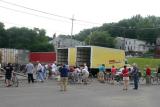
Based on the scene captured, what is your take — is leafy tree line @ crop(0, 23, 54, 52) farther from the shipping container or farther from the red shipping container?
the shipping container

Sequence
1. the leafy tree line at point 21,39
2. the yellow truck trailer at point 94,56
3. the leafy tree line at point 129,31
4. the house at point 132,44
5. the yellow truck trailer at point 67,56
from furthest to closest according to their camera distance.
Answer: the house at point 132,44 → the leafy tree line at point 129,31 → the leafy tree line at point 21,39 → the yellow truck trailer at point 67,56 → the yellow truck trailer at point 94,56

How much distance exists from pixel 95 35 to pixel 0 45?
44012 millimetres

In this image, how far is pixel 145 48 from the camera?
159500mm

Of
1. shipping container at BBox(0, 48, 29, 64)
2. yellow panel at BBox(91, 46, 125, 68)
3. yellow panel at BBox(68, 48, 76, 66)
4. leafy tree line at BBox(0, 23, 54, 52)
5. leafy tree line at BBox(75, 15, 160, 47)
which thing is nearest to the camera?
yellow panel at BBox(91, 46, 125, 68)

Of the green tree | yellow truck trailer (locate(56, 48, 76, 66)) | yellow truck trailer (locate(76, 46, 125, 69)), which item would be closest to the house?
the green tree

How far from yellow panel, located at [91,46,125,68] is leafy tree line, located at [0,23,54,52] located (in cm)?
6362

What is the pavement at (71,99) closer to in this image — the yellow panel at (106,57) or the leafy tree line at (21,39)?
the yellow panel at (106,57)

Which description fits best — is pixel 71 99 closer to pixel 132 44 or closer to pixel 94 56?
pixel 94 56

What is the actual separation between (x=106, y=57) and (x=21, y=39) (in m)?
72.6

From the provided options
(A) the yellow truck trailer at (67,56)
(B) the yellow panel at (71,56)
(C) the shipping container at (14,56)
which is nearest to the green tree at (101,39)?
(C) the shipping container at (14,56)

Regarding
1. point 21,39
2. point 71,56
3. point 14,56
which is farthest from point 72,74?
point 21,39

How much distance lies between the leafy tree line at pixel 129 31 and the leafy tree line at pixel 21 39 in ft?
101

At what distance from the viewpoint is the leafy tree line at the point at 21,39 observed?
114m

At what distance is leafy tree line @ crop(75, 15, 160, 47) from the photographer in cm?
14962
